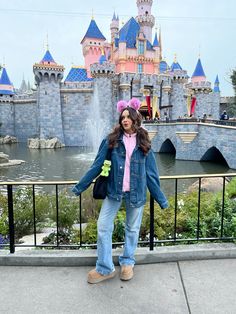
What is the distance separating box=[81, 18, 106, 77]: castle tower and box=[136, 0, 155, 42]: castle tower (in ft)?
18.4

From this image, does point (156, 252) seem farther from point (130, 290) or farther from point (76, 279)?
point (76, 279)

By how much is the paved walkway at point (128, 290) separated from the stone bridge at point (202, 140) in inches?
616

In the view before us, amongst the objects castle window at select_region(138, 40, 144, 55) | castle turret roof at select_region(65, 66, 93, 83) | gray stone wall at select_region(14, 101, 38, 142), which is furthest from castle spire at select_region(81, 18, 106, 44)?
gray stone wall at select_region(14, 101, 38, 142)

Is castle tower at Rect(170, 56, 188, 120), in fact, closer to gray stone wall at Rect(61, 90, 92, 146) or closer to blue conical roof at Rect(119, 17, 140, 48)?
blue conical roof at Rect(119, 17, 140, 48)

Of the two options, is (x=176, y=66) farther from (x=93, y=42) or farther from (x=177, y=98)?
(x=93, y=42)

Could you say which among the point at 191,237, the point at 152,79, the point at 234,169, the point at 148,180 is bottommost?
the point at 234,169

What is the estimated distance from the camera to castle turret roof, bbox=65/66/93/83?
38.2m

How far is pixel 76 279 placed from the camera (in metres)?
2.70

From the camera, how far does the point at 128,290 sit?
252cm

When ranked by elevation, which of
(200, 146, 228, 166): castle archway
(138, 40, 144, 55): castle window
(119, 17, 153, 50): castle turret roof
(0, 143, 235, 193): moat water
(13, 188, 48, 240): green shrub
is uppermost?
(119, 17, 153, 50): castle turret roof

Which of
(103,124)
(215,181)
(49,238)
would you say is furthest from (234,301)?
(103,124)

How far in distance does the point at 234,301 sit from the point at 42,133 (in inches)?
1305

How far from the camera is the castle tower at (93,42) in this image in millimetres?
39156

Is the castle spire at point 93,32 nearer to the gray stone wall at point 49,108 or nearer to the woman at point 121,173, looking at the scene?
the gray stone wall at point 49,108
